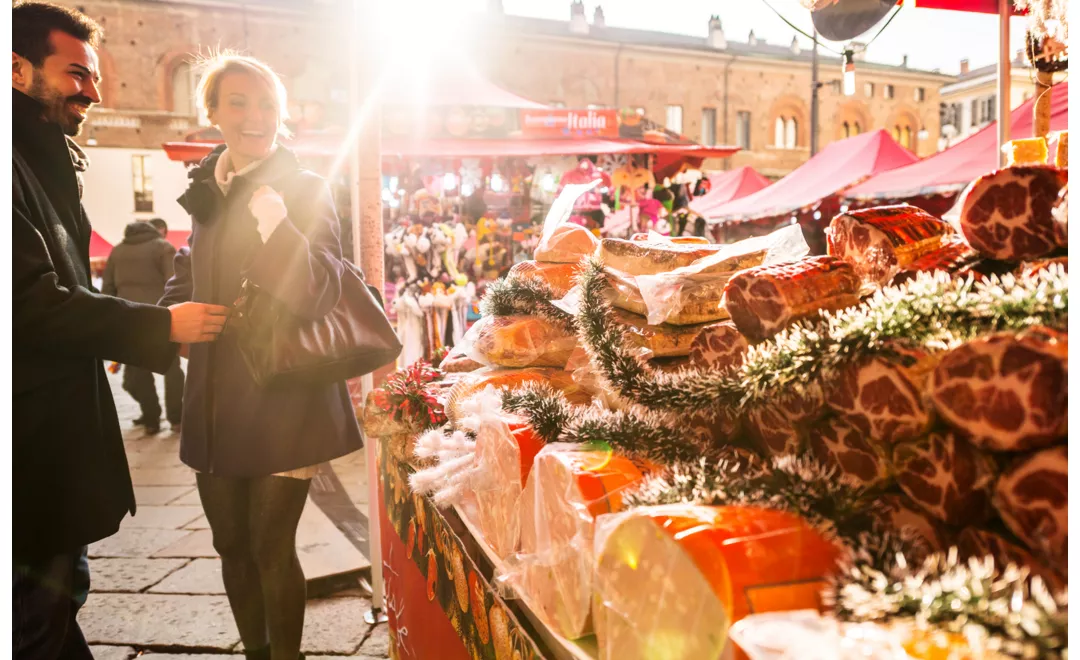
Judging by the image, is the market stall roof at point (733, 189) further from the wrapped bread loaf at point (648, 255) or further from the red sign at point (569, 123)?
the wrapped bread loaf at point (648, 255)

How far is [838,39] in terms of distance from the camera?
2293mm

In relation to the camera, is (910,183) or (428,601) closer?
(428,601)

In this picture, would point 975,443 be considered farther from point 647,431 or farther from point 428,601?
point 428,601

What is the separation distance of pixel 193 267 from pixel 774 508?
1804mm

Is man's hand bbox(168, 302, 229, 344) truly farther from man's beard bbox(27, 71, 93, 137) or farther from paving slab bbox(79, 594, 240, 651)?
paving slab bbox(79, 594, 240, 651)

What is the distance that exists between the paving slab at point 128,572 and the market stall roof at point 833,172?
26.3 ft

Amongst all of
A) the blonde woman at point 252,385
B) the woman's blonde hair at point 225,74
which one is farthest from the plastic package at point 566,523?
the woman's blonde hair at point 225,74

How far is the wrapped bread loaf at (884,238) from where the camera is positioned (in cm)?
96

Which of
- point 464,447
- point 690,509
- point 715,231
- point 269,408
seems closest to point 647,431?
point 690,509

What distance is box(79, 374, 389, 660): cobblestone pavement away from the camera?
107 inches

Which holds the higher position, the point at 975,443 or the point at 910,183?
the point at 910,183

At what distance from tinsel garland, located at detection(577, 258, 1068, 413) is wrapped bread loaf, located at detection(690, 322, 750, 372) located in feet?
0.29

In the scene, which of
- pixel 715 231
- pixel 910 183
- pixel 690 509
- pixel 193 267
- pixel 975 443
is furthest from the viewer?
pixel 715 231

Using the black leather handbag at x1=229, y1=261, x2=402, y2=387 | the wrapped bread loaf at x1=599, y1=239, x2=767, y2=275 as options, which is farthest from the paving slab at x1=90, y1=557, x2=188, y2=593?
the wrapped bread loaf at x1=599, y1=239, x2=767, y2=275
